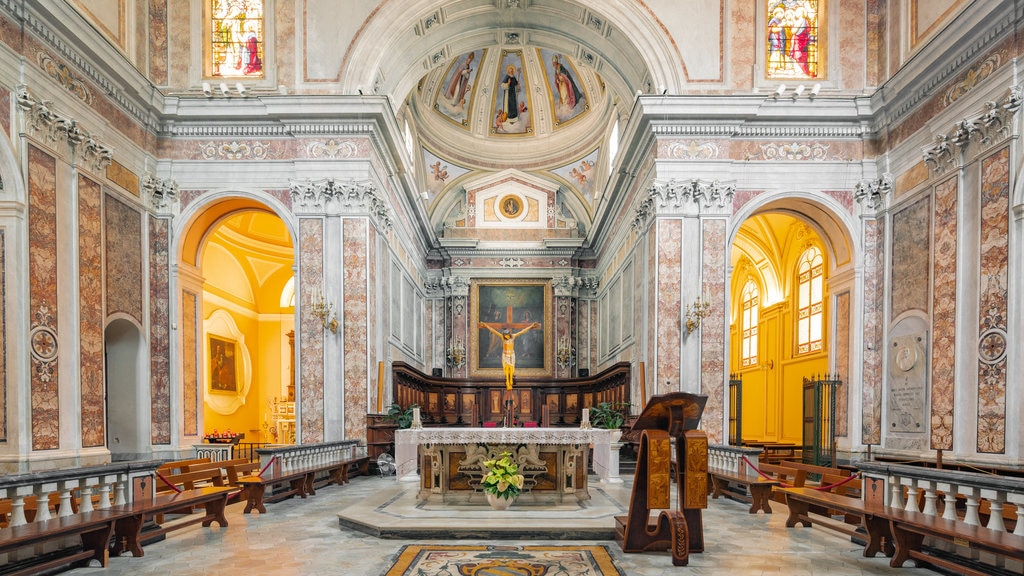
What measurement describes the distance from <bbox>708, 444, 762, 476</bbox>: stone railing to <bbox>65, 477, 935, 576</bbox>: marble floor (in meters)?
0.88

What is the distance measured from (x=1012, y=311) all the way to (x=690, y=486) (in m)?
6.93

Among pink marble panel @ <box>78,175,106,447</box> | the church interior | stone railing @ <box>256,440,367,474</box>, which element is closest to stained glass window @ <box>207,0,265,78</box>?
the church interior

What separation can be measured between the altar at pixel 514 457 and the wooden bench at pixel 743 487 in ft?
7.48

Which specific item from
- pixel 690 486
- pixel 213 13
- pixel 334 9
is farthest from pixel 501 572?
pixel 213 13

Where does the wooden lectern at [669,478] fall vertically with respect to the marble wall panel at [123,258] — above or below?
below

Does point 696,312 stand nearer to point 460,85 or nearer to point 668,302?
point 668,302

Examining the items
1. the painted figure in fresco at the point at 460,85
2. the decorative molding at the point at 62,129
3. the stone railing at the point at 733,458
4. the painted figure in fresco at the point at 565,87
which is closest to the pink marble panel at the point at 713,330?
the stone railing at the point at 733,458

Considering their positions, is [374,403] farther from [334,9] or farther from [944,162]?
[944,162]

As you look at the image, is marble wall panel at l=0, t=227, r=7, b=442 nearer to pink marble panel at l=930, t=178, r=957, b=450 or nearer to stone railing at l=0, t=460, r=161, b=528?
stone railing at l=0, t=460, r=161, b=528

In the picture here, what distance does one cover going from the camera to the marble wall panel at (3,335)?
383 inches

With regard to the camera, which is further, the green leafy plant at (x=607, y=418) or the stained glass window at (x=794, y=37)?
the stained glass window at (x=794, y=37)

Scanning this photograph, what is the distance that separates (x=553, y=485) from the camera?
31.8 feet

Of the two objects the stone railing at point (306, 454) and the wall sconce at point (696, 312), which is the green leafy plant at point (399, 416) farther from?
the wall sconce at point (696, 312)

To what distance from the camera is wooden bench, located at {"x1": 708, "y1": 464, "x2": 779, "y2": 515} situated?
970 cm
